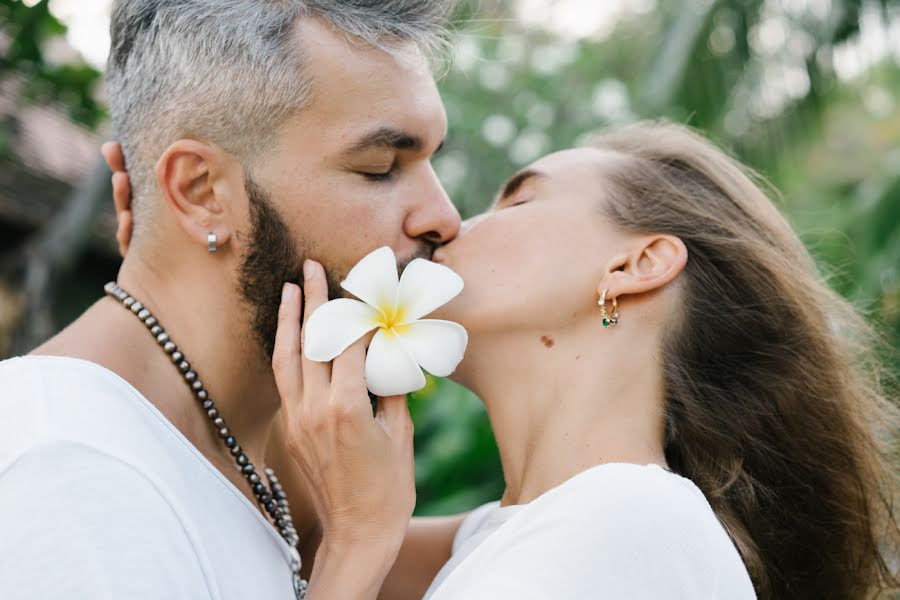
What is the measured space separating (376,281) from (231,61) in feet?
3.07

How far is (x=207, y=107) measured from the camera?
2957 millimetres

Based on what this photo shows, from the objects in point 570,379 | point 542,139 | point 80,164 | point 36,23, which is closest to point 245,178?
point 570,379

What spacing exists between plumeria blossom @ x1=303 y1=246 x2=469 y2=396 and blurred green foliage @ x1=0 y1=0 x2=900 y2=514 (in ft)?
4.88

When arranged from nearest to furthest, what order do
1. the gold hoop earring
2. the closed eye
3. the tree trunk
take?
the gold hoop earring
the closed eye
the tree trunk

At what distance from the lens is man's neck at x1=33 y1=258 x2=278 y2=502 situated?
2.73m

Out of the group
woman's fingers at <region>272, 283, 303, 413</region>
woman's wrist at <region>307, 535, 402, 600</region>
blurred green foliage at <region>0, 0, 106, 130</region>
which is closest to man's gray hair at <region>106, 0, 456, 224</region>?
A: woman's fingers at <region>272, 283, 303, 413</region>

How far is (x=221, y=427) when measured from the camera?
9.69 ft

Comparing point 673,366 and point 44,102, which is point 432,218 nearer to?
point 673,366

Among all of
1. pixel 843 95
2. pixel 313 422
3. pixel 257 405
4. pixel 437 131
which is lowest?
pixel 843 95

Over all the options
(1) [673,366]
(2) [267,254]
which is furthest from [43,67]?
(1) [673,366]

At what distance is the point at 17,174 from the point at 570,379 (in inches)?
362

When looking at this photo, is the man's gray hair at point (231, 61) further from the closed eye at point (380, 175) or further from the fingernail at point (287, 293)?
the fingernail at point (287, 293)

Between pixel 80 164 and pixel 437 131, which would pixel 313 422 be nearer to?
pixel 437 131

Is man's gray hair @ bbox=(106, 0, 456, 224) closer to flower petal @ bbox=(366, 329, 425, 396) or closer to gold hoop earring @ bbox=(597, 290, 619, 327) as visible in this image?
flower petal @ bbox=(366, 329, 425, 396)
